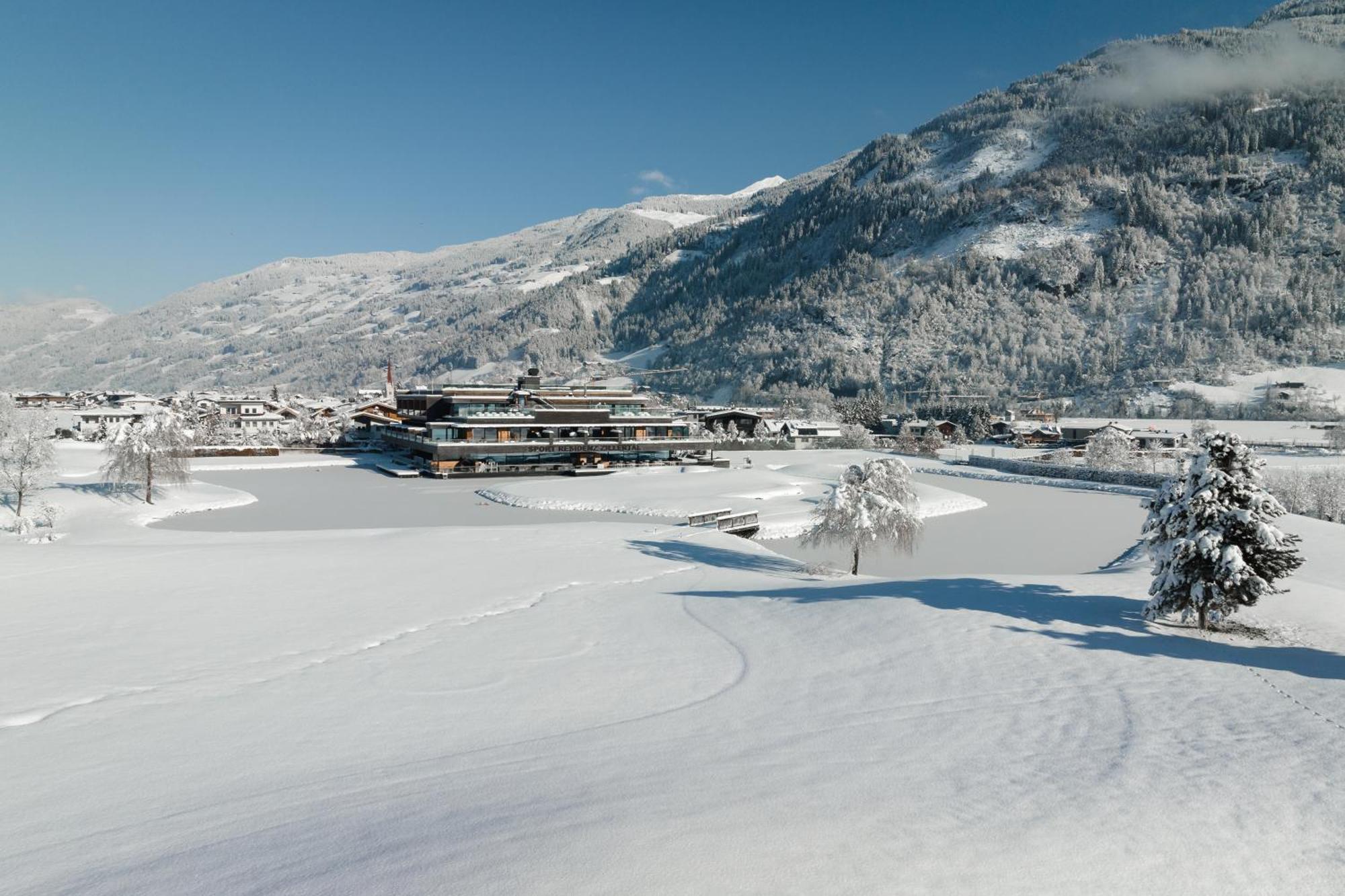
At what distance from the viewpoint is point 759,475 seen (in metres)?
70.4

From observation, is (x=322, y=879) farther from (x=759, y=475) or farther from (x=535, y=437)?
(x=535, y=437)

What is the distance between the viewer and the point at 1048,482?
76.9 m

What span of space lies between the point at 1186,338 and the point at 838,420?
89301 millimetres

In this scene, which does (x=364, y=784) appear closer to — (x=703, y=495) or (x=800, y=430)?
(x=703, y=495)

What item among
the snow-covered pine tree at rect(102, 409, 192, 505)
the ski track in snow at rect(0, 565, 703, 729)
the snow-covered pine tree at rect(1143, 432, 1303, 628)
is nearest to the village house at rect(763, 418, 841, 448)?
the snow-covered pine tree at rect(102, 409, 192, 505)

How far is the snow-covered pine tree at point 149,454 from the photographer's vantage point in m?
52.8

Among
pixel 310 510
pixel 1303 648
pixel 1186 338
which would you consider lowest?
pixel 310 510

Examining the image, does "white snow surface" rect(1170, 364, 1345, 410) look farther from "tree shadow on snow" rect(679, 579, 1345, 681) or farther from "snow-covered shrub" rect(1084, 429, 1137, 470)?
"tree shadow on snow" rect(679, 579, 1345, 681)

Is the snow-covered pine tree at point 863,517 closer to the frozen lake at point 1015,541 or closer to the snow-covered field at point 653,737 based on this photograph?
the frozen lake at point 1015,541

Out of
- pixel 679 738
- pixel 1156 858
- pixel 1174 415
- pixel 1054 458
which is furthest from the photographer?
pixel 1174 415

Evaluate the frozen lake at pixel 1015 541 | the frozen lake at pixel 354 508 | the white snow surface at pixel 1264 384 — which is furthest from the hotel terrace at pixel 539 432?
the white snow surface at pixel 1264 384

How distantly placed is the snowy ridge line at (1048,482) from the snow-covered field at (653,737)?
50848 millimetres

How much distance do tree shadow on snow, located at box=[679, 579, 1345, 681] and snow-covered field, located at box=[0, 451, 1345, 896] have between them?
151mm

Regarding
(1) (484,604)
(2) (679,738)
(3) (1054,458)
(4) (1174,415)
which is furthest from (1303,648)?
(4) (1174,415)
